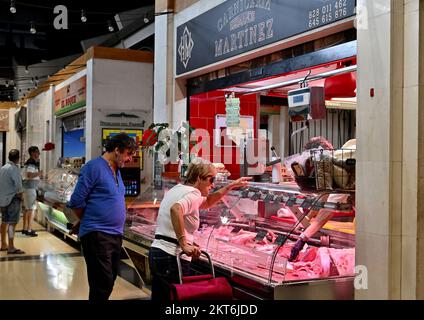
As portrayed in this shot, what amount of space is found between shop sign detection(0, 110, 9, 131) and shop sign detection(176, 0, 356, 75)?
50.9 ft

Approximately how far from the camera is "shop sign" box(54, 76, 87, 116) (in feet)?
33.9

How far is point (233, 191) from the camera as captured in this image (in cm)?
459

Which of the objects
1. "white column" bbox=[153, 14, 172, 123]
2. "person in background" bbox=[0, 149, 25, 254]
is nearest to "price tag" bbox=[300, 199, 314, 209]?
"white column" bbox=[153, 14, 172, 123]

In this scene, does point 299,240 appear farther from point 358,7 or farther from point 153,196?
point 153,196

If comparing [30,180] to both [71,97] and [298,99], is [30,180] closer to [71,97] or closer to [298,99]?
[71,97]

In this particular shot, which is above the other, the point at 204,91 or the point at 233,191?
the point at 204,91

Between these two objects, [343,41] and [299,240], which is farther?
[343,41]

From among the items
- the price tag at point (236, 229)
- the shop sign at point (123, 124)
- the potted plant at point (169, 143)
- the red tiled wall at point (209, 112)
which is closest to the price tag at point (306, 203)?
the price tag at point (236, 229)

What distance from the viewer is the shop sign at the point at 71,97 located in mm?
10320

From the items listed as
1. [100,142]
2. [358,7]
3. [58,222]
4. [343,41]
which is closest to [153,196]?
[343,41]

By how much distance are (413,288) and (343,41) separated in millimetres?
2043

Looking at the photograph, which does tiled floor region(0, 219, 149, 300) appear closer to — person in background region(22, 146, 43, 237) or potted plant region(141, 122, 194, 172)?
person in background region(22, 146, 43, 237)

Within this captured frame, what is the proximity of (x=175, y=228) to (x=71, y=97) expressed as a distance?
8409mm

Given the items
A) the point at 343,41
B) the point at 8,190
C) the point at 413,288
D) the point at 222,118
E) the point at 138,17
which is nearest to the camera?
the point at 413,288
